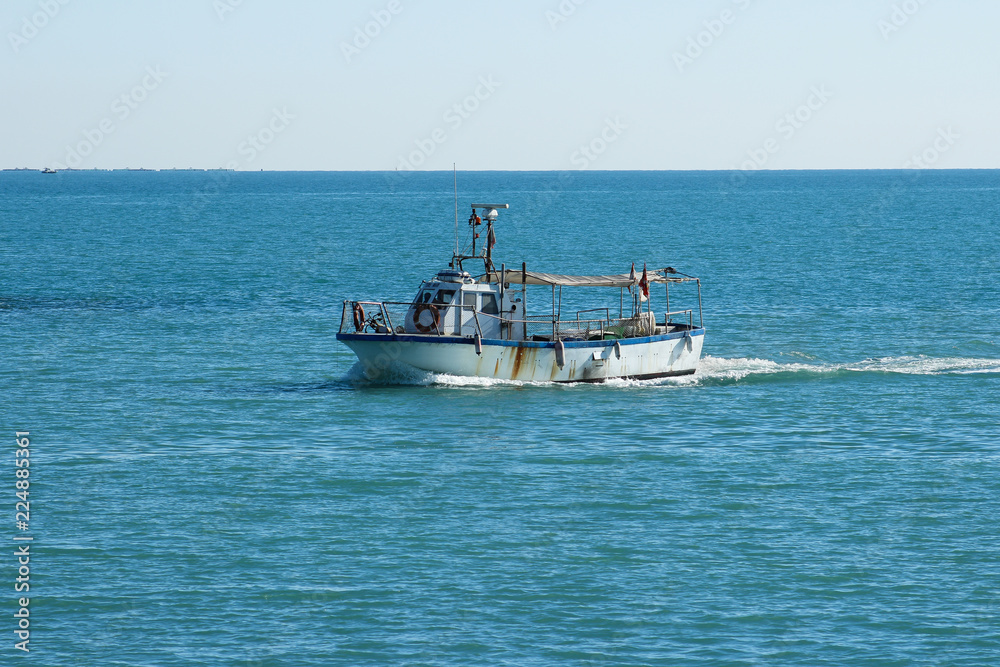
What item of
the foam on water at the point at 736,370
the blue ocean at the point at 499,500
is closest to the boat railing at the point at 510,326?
the foam on water at the point at 736,370

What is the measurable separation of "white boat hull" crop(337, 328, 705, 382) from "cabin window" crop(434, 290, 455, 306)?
1.65m

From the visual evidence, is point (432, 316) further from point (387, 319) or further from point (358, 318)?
point (358, 318)

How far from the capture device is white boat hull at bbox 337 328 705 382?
129 feet

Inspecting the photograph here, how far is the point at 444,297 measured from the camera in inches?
1591

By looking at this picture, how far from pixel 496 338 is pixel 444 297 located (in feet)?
7.18

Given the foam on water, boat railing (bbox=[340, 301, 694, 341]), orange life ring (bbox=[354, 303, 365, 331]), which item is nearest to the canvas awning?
boat railing (bbox=[340, 301, 694, 341])

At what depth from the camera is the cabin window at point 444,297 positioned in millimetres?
40312

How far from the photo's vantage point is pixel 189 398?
40.0m

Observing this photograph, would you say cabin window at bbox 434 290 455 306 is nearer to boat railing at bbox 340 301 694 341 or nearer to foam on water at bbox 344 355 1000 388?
boat railing at bbox 340 301 694 341

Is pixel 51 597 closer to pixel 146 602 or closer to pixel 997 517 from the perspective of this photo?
pixel 146 602

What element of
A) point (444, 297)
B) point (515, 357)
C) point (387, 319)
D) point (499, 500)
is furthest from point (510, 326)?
point (499, 500)

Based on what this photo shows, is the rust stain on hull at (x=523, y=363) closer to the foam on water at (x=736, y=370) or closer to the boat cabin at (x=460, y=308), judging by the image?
the foam on water at (x=736, y=370)

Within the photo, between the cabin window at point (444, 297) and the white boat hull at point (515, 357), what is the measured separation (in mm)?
1647

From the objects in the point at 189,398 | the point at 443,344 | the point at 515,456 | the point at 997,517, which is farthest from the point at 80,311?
the point at 997,517
